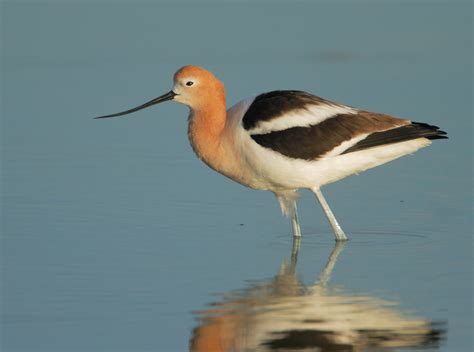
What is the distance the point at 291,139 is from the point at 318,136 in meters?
0.24

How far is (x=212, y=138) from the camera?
9.03 m

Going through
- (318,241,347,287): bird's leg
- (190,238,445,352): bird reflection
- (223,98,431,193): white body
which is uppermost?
(223,98,431,193): white body

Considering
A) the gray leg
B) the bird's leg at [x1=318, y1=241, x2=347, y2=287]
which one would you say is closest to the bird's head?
the gray leg

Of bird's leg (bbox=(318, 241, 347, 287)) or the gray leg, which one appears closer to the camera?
bird's leg (bbox=(318, 241, 347, 287))

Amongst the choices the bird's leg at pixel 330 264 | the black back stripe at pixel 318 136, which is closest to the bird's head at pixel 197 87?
the black back stripe at pixel 318 136

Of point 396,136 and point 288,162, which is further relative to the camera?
point 396,136

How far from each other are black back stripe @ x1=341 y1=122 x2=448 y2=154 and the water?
0.73 meters

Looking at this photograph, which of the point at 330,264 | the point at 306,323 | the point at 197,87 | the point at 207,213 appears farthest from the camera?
the point at 207,213

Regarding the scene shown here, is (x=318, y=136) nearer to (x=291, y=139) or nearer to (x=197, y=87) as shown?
(x=291, y=139)

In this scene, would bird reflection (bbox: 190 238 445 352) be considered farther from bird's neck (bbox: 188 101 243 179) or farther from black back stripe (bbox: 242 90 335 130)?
black back stripe (bbox: 242 90 335 130)

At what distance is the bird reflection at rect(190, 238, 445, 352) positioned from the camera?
6203 mm

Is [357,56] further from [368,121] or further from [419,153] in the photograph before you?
[368,121]

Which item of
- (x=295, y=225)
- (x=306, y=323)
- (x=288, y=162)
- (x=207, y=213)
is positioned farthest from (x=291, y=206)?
(x=306, y=323)

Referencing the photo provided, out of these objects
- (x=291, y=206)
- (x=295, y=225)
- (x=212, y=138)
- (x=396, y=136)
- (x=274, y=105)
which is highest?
(x=274, y=105)
